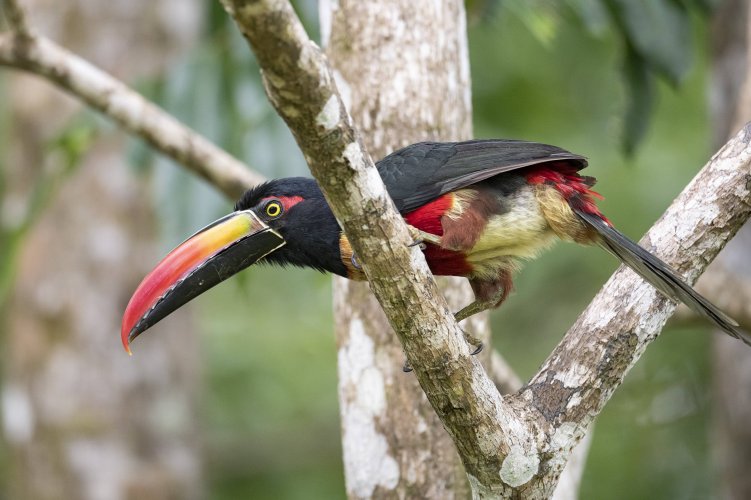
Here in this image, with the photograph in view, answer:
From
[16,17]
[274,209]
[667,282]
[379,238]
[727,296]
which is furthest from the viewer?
[727,296]

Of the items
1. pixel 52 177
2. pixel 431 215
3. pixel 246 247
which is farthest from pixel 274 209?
pixel 52 177

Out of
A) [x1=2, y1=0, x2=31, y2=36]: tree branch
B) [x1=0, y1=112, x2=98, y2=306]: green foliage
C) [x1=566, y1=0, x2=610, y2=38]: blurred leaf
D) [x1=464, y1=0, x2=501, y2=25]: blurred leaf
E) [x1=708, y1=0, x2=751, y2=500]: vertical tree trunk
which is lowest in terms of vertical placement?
[x1=708, y1=0, x2=751, y2=500]: vertical tree trunk

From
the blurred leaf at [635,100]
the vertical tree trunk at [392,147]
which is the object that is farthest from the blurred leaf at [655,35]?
the vertical tree trunk at [392,147]

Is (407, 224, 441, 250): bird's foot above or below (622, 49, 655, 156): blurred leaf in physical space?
below

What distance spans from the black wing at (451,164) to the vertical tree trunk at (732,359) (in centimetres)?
262

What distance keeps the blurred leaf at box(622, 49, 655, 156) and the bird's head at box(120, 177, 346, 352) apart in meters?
2.17

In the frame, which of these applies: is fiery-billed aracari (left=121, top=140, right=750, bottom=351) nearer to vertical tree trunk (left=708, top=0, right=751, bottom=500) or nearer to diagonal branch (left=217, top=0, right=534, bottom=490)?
diagonal branch (left=217, top=0, right=534, bottom=490)

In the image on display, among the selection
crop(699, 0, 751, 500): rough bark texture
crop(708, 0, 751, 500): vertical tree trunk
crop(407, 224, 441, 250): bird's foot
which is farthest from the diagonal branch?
crop(708, 0, 751, 500): vertical tree trunk

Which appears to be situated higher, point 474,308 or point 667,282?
point 474,308

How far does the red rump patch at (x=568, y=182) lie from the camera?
344cm

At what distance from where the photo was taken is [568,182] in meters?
3.53

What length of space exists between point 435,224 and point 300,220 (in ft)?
1.49

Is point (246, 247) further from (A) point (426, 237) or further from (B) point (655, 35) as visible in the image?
(B) point (655, 35)

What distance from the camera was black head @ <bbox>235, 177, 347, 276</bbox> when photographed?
3.45 meters
